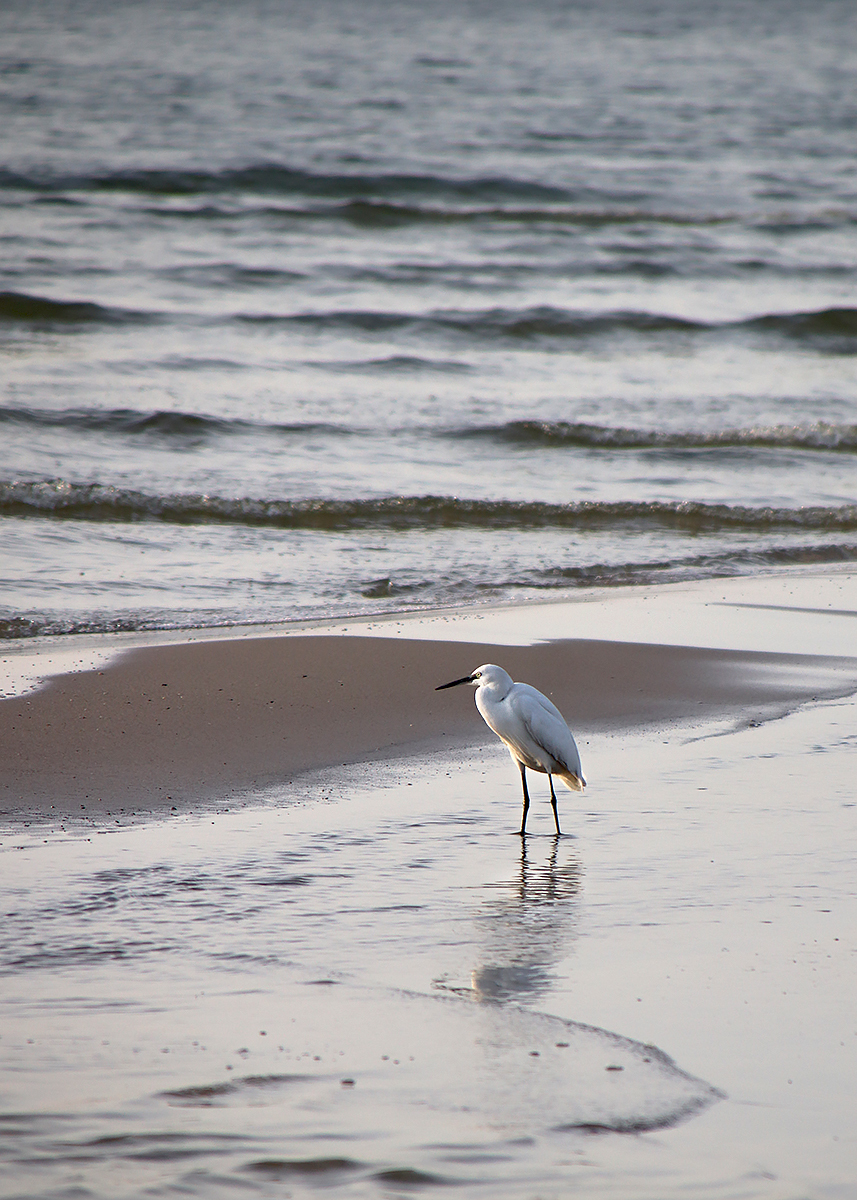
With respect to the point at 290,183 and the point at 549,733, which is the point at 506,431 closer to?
the point at 549,733

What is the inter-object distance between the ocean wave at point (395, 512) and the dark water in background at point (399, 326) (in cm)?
3

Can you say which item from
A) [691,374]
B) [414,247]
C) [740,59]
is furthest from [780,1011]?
[740,59]

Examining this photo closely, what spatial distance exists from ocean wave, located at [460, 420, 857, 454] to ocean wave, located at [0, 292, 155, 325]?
5030mm

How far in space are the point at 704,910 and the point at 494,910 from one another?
20.0 inches

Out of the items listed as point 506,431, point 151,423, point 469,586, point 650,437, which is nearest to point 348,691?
point 469,586

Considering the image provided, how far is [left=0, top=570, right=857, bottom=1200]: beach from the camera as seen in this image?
7.66 ft

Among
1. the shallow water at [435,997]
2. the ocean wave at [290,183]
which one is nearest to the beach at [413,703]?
the shallow water at [435,997]

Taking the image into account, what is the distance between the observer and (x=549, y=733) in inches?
164

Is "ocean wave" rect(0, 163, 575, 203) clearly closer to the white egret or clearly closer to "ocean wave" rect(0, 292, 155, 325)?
"ocean wave" rect(0, 292, 155, 325)

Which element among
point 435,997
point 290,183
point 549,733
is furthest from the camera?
point 290,183

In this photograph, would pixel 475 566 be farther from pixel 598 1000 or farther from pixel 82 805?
pixel 598 1000

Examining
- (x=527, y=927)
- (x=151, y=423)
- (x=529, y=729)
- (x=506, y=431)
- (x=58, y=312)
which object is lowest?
(x=527, y=927)

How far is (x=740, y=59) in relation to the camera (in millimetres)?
37375

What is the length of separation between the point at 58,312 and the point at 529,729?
11.9 metres
